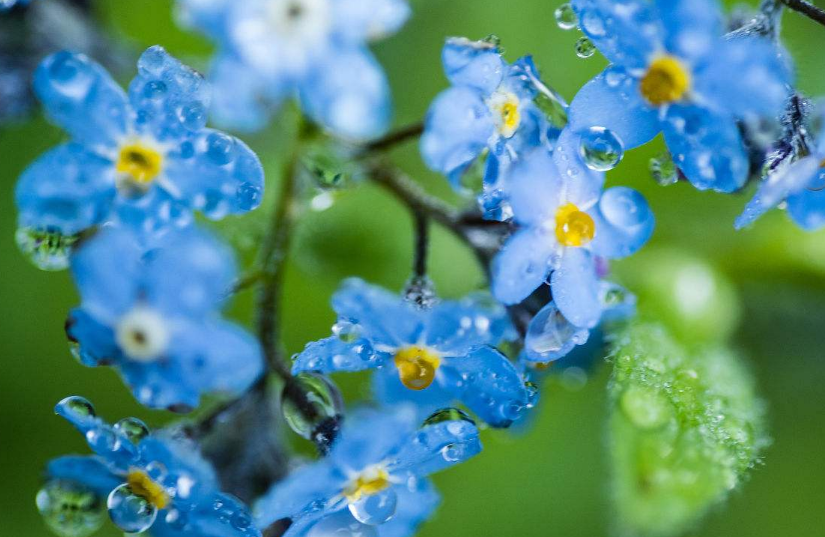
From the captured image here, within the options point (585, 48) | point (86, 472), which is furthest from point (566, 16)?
point (86, 472)

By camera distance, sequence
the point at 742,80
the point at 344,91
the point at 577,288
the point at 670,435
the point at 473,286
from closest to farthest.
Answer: the point at 742,80, the point at 577,288, the point at 670,435, the point at 344,91, the point at 473,286

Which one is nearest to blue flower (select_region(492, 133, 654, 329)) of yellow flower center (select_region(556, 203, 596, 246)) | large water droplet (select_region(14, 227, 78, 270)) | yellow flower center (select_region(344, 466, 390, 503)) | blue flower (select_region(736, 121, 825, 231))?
yellow flower center (select_region(556, 203, 596, 246))

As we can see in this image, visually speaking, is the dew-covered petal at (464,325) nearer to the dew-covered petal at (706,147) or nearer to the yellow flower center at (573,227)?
the yellow flower center at (573,227)

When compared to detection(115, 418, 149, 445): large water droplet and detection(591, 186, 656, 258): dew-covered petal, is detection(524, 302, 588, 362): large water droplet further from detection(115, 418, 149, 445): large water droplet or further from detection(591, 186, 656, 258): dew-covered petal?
detection(115, 418, 149, 445): large water droplet

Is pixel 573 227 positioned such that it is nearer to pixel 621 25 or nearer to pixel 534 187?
pixel 534 187

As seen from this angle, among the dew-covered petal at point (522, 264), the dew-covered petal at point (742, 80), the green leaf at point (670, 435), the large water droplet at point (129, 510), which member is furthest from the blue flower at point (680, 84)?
the large water droplet at point (129, 510)

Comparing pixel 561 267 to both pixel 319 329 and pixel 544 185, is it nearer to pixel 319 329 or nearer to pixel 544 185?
pixel 544 185

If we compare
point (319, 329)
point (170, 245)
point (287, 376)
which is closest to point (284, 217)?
point (287, 376)
